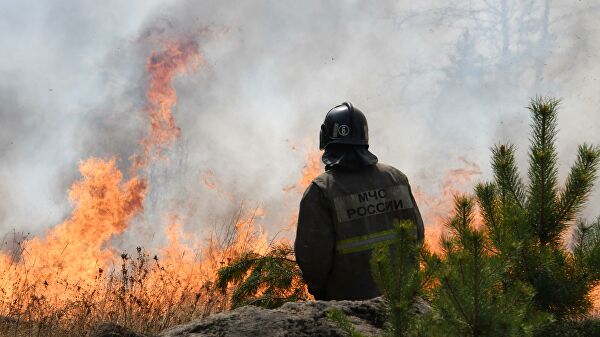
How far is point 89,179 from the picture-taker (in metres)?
14.7

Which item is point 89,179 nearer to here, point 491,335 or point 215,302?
point 215,302

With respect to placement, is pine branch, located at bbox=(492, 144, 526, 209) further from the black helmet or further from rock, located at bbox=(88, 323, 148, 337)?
rock, located at bbox=(88, 323, 148, 337)

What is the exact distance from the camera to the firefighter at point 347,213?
4.14 meters

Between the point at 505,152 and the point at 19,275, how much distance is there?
5.98 metres

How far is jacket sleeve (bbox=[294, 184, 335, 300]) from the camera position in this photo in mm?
4117

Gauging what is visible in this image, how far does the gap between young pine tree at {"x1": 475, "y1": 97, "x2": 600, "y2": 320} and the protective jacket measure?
106 cm

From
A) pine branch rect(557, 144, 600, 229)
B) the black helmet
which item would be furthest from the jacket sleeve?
pine branch rect(557, 144, 600, 229)

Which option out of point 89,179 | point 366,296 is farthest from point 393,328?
point 89,179

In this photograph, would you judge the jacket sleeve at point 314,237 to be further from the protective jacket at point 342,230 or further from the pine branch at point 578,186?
the pine branch at point 578,186

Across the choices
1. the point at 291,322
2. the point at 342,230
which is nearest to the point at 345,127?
the point at 342,230

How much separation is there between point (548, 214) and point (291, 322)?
1.37 meters

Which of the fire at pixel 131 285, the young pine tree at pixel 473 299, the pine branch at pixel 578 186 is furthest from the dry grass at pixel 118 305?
the young pine tree at pixel 473 299

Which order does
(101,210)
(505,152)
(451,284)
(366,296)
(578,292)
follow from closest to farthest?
(451,284) < (578,292) < (505,152) < (366,296) < (101,210)

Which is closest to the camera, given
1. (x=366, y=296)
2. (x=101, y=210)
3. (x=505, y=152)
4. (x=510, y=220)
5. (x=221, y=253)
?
(x=510, y=220)
